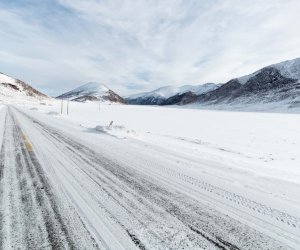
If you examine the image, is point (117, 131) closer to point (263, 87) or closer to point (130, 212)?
point (130, 212)

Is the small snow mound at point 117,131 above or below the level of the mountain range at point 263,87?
below

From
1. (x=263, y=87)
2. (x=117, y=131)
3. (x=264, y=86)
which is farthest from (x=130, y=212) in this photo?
(x=264, y=86)

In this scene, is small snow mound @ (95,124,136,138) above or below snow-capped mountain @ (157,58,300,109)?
below

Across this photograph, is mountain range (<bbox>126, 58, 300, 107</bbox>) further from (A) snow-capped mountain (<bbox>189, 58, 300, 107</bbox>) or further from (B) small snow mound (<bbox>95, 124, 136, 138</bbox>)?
(B) small snow mound (<bbox>95, 124, 136, 138</bbox>)

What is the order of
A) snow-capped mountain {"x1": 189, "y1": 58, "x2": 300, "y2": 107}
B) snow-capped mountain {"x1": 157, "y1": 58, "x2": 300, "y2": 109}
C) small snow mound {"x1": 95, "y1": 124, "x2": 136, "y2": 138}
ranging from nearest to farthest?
small snow mound {"x1": 95, "y1": 124, "x2": 136, "y2": 138}, snow-capped mountain {"x1": 157, "y1": 58, "x2": 300, "y2": 109}, snow-capped mountain {"x1": 189, "y1": 58, "x2": 300, "y2": 107}

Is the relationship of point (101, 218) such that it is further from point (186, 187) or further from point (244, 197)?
point (244, 197)

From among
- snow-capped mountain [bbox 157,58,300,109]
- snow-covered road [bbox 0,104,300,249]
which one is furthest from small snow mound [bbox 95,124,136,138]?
snow-capped mountain [bbox 157,58,300,109]

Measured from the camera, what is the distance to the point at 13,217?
→ 3885 mm

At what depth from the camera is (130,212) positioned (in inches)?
164

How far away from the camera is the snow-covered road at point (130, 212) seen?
11.0ft

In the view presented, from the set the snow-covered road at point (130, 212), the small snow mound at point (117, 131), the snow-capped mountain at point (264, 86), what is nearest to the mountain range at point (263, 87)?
the snow-capped mountain at point (264, 86)

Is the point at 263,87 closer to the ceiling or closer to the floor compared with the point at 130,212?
closer to the ceiling

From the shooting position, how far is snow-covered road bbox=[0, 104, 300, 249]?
3346mm

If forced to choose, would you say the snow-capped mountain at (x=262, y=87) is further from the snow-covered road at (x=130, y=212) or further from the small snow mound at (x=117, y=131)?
the snow-covered road at (x=130, y=212)
